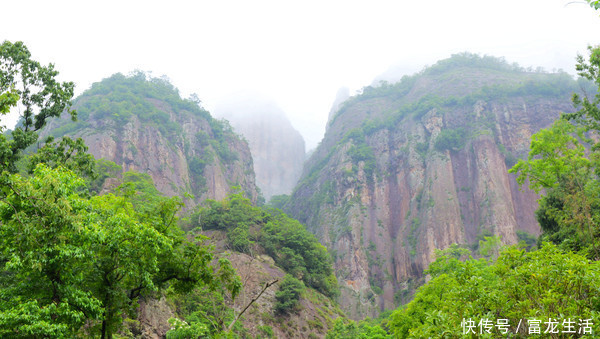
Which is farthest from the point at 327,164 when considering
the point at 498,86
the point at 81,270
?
the point at 81,270

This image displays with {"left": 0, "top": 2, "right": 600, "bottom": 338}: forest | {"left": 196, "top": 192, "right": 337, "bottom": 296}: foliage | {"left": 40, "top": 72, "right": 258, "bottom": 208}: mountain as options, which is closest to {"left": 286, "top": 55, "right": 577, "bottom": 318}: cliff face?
→ {"left": 196, "top": 192, "right": 337, "bottom": 296}: foliage

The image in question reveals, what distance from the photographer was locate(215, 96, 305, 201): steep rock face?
109 metres

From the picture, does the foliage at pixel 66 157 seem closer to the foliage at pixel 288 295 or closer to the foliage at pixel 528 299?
the foliage at pixel 528 299

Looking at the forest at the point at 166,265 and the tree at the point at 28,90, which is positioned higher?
the tree at the point at 28,90

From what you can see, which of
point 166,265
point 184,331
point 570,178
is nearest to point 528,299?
point 166,265

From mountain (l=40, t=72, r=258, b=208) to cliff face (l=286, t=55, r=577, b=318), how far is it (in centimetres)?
1614

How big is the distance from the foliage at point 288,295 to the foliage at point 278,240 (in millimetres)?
3975

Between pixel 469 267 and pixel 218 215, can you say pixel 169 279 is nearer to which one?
pixel 469 267

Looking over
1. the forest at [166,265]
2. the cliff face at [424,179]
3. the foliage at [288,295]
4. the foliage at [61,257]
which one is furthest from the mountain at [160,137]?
the foliage at [61,257]

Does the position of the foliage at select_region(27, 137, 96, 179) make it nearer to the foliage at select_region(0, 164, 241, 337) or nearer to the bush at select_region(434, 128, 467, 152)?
the foliage at select_region(0, 164, 241, 337)

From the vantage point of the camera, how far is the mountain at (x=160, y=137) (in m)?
49.1

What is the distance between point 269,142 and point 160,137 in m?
60.8

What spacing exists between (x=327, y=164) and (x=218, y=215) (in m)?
40.2

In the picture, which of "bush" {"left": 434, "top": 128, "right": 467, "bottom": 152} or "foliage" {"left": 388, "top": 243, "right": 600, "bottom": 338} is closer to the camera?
"foliage" {"left": 388, "top": 243, "right": 600, "bottom": 338}
